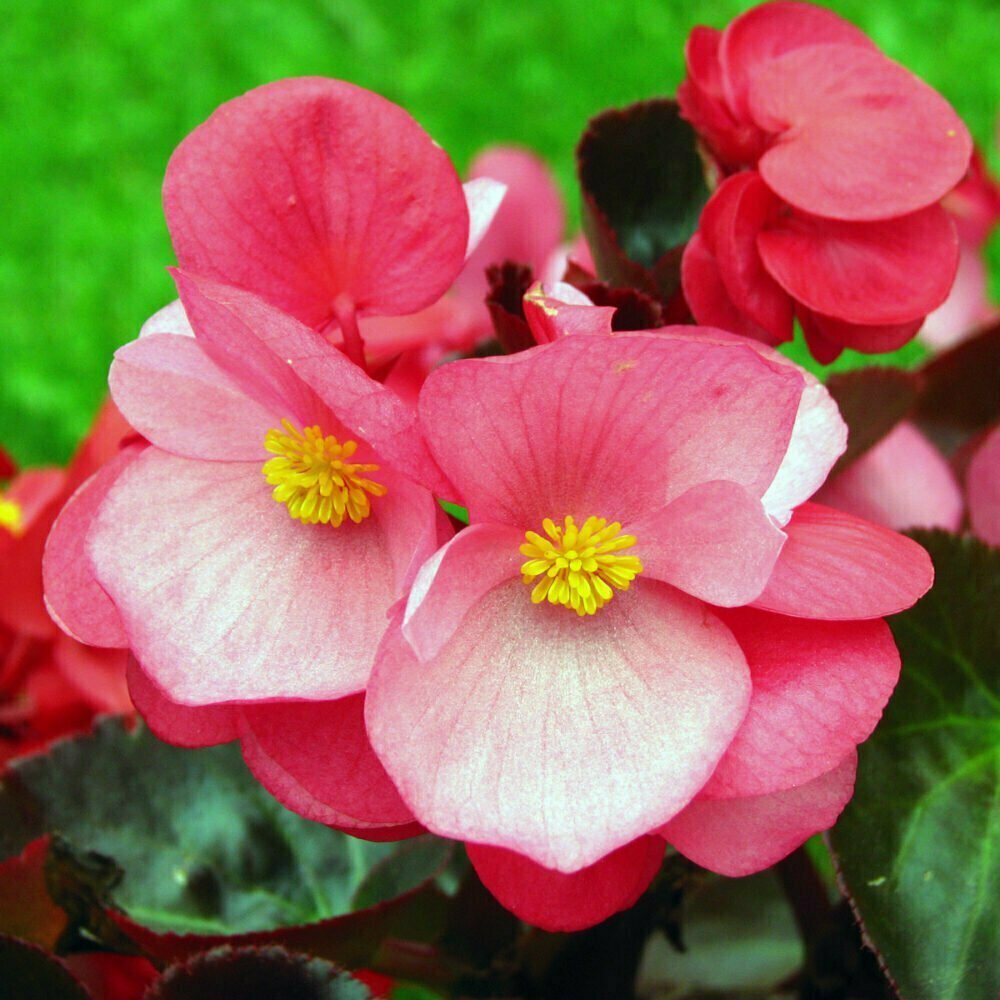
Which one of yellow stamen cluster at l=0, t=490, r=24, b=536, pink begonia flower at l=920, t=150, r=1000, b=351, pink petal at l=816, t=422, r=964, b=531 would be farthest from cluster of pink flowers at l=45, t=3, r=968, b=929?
pink begonia flower at l=920, t=150, r=1000, b=351

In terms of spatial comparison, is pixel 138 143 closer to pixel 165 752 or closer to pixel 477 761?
pixel 165 752

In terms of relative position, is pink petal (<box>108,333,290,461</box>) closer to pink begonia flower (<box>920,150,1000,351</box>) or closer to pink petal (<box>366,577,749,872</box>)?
pink petal (<box>366,577,749,872</box>)

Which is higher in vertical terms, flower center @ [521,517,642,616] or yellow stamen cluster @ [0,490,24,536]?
flower center @ [521,517,642,616]

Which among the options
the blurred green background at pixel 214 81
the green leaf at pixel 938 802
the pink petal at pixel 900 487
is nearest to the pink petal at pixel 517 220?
the pink petal at pixel 900 487

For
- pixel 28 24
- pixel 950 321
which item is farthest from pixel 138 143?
pixel 950 321

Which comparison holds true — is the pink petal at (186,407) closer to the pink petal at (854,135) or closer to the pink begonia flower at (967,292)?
the pink petal at (854,135)

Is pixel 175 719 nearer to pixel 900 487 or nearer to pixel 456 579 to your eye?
pixel 456 579

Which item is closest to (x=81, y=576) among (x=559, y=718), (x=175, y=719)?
(x=175, y=719)
